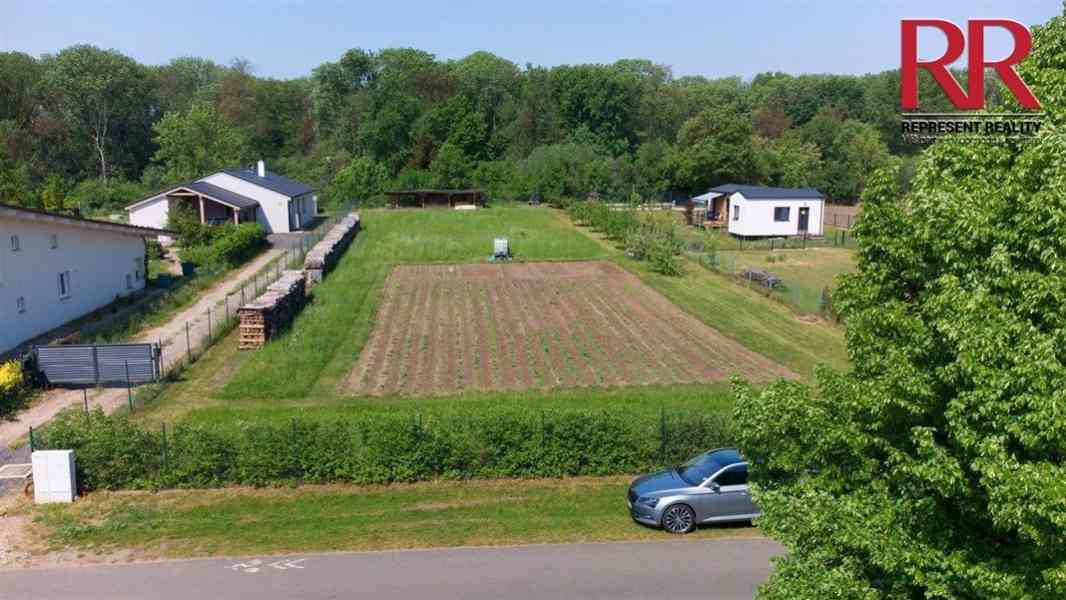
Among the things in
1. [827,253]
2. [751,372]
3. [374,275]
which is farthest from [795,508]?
[827,253]

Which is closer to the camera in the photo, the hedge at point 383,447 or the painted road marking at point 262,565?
the painted road marking at point 262,565

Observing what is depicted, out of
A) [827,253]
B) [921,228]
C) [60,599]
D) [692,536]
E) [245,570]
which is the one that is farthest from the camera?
[827,253]

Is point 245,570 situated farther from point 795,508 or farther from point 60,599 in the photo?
point 795,508

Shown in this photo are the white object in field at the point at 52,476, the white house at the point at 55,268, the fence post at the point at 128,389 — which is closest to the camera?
the white object in field at the point at 52,476

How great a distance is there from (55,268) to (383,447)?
2100 centimetres

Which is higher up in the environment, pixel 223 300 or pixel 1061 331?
pixel 1061 331

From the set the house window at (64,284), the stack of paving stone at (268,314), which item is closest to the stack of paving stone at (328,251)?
the stack of paving stone at (268,314)

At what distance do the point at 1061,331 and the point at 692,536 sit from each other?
10.0 m

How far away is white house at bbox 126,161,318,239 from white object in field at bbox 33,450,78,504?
4101cm

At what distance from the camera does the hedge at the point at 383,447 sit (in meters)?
17.3

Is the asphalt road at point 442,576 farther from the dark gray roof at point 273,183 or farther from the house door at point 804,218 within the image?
the dark gray roof at point 273,183

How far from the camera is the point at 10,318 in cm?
2792

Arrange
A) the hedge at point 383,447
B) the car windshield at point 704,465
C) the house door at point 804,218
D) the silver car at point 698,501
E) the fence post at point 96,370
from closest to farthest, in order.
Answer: the silver car at point 698,501 < the car windshield at point 704,465 < the hedge at point 383,447 < the fence post at point 96,370 < the house door at point 804,218

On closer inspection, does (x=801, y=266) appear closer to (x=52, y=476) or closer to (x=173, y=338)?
(x=173, y=338)
